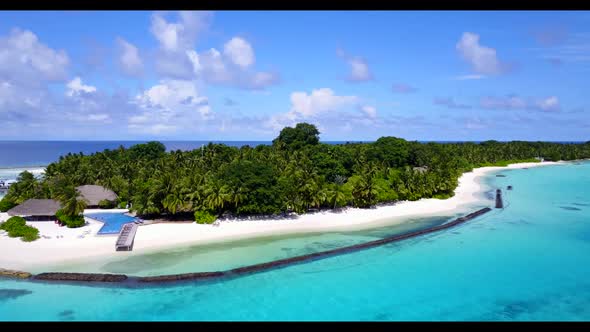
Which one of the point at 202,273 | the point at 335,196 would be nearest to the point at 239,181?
the point at 335,196

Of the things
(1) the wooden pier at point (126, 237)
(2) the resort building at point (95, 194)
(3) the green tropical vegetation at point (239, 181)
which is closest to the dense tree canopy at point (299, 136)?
(3) the green tropical vegetation at point (239, 181)

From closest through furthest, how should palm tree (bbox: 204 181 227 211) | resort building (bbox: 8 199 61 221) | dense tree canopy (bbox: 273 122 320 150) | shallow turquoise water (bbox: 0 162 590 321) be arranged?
1. shallow turquoise water (bbox: 0 162 590 321)
2. palm tree (bbox: 204 181 227 211)
3. resort building (bbox: 8 199 61 221)
4. dense tree canopy (bbox: 273 122 320 150)

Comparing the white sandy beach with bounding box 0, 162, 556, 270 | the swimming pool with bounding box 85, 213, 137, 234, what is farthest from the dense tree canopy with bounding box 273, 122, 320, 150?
the swimming pool with bounding box 85, 213, 137, 234

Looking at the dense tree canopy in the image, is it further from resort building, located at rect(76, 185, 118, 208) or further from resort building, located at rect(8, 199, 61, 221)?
resort building, located at rect(8, 199, 61, 221)

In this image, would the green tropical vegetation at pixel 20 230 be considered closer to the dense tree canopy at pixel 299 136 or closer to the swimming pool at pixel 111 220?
the swimming pool at pixel 111 220
